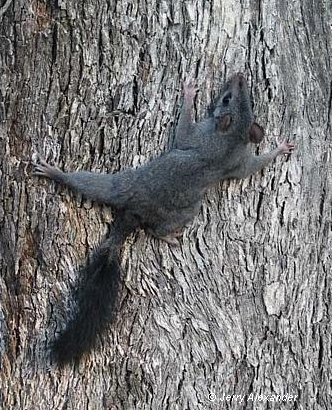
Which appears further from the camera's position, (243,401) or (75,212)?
(243,401)

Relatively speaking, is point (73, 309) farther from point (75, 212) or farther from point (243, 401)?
point (243, 401)

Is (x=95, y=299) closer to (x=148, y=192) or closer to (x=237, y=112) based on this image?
(x=148, y=192)

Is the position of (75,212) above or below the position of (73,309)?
above

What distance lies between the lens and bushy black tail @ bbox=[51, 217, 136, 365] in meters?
2.84

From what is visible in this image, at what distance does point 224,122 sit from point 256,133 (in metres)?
0.23

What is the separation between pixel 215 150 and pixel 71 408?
1368 mm

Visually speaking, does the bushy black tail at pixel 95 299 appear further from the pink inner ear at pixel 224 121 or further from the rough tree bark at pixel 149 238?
the pink inner ear at pixel 224 121

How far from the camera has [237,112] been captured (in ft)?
10.1

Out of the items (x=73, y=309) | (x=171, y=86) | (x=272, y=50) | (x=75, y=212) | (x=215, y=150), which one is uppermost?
(x=272, y=50)

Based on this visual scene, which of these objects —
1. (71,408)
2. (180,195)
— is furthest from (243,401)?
(180,195)

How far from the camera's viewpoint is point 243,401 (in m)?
3.06

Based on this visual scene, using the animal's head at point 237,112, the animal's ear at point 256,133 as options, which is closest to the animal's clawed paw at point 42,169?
the animal's head at point 237,112

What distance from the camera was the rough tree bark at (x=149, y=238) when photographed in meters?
2.78

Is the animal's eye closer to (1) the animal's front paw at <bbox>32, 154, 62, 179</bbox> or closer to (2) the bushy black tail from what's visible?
(2) the bushy black tail
